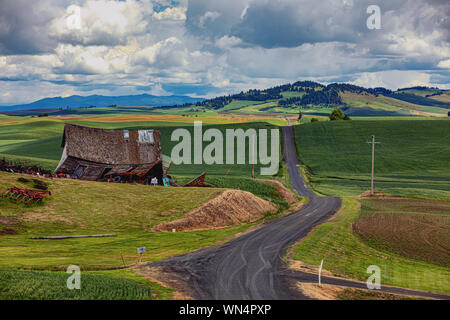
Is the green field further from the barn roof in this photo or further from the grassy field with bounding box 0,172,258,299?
the grassy field with bounding box 0,172,258,299

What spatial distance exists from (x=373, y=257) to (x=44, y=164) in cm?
6871

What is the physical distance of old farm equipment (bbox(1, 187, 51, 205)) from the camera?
4262cm

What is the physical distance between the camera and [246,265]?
98.3 feet

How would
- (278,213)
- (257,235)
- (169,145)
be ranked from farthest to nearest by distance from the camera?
1. (169,145)
2. (278,213)
3. (257,235)

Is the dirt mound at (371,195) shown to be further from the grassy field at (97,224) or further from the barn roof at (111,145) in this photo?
the barn roof at (111,145)

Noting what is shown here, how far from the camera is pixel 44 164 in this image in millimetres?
82250

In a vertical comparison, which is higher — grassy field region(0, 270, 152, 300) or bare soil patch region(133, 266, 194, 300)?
grassy field region(0, 270, 152, 300)

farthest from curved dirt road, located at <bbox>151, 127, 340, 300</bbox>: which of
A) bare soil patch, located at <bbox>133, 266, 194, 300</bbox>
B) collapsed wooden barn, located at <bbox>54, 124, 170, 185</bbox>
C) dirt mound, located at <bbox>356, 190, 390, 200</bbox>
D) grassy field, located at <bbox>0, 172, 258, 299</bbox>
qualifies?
dirt mound, located at <bbox>356, 190, 390, 200</bbox>

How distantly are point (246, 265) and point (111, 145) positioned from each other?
141ft

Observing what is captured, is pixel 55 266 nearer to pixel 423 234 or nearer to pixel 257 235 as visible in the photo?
pixel 257 235

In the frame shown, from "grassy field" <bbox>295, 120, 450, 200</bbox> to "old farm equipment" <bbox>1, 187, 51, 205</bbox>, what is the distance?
5459 centimetres

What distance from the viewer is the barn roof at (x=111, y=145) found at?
63250 mm

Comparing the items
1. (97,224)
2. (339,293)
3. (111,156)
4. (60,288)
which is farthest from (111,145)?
(339,293)
